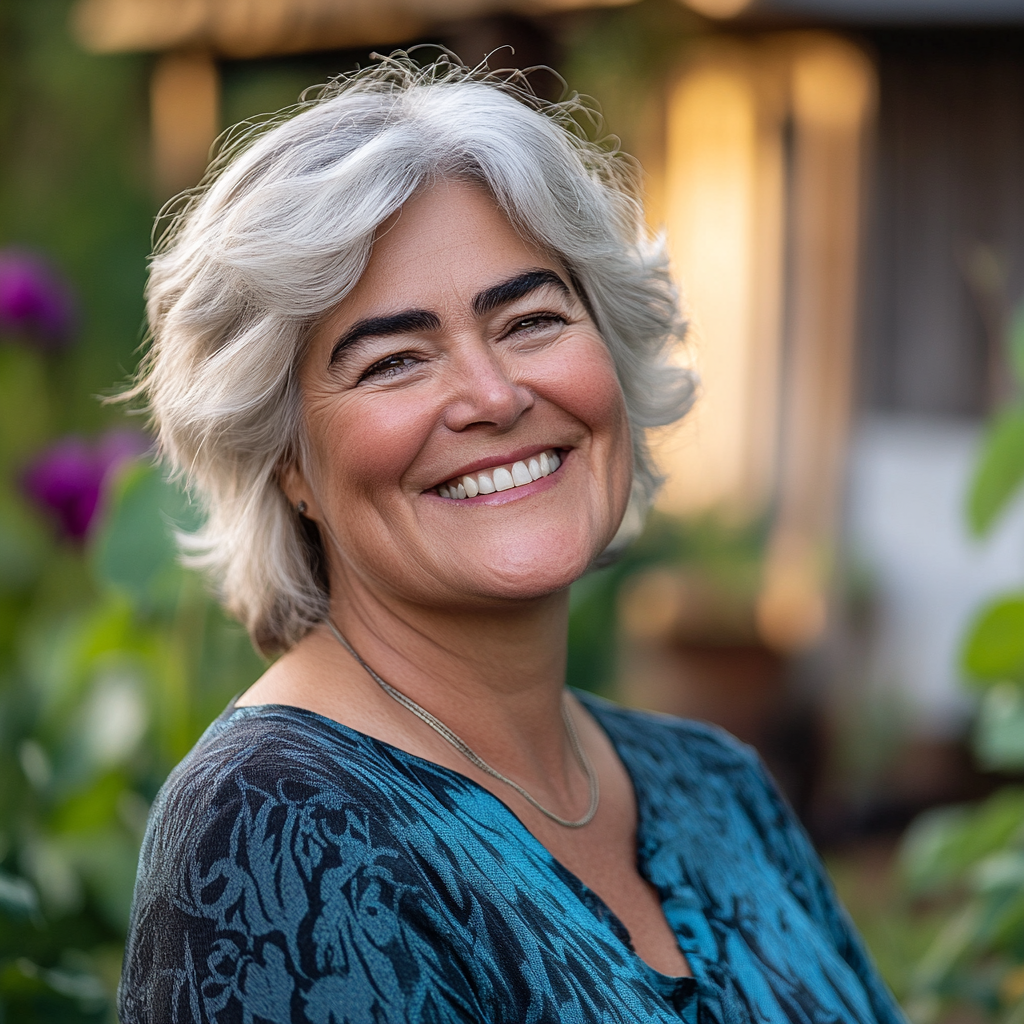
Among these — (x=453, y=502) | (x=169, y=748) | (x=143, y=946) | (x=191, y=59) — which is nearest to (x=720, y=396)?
(x=191, y=59)

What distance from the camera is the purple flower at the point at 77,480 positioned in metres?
2.82

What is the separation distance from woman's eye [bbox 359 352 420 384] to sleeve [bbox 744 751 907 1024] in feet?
3.00

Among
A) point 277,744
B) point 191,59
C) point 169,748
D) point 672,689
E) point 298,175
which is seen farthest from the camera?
point 191,59

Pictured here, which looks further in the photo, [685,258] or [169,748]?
[685,258]

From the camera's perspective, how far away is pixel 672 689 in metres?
5.17

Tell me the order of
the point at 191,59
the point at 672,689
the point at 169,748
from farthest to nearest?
the point at 191,59 < the point at 672,689 < the point at 169,748

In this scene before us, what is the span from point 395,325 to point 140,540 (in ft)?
3.89

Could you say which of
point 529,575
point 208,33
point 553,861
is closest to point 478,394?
point 529,575

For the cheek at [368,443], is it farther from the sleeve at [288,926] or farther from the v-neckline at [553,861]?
the sleeve at [288,926]

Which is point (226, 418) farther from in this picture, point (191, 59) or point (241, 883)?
point (191, 59)

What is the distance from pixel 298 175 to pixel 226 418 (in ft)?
1.00

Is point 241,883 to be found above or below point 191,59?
below

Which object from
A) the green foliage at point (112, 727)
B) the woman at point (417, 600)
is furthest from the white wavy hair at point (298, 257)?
the green foliage at point (112, 727)

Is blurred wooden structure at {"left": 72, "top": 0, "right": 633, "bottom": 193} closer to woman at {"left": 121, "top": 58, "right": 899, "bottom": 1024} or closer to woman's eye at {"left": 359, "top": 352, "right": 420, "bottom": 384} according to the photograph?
woman at {"left": 121, "top": 58, "right": 899, "bottom": 1024}
